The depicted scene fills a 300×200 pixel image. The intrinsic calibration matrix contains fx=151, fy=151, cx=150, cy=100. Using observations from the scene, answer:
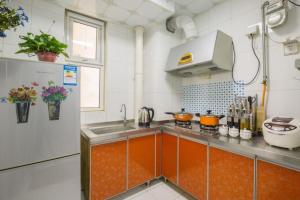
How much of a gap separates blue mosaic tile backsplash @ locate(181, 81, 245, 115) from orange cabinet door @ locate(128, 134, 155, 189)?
2.81ft

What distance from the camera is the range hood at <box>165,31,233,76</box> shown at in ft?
5.67

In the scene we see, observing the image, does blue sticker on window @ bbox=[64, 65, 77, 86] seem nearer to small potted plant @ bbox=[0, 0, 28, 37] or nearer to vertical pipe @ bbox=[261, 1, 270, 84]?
small potted plant @ bbox=[0, 0, 28, 37]

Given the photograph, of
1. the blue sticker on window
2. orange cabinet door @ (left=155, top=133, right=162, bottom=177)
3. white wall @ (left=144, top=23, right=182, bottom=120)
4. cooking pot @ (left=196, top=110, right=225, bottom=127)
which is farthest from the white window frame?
cooking pot @ (left=196, top=110, right=225, bottom=127)

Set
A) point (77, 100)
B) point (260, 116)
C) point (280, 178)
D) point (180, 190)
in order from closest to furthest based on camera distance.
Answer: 1. point (280, 178)
2. point (77, 100)
3. point (260, 116)
4. point (180, 190)

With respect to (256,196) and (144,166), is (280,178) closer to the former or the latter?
(256,196)

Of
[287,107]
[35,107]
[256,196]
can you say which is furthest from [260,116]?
[35,107]

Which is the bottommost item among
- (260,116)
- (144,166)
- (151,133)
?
(144,166)

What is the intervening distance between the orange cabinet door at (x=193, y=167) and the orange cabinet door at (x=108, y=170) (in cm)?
69

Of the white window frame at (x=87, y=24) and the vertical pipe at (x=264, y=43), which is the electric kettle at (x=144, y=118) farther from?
the vertical pipe at (x=264, y=43)

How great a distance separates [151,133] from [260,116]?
1.25 metres

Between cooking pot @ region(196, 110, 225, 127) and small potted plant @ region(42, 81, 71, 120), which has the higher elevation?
small potted plant @ region(42, 81, 71, 120)

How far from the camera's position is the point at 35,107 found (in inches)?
45.7

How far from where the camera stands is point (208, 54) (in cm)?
172

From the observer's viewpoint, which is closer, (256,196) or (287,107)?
(256,196)
